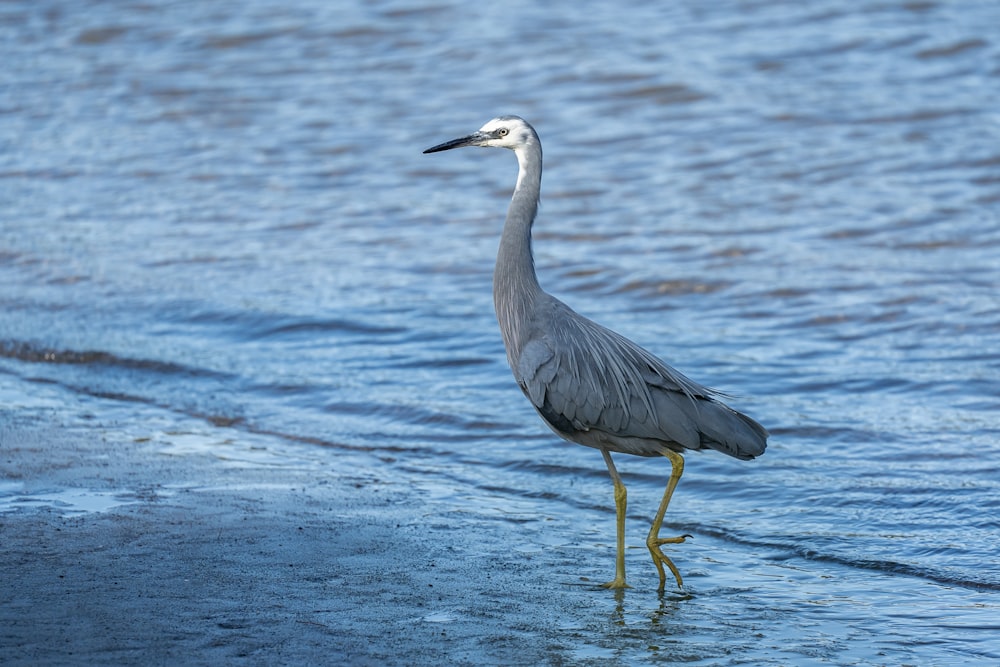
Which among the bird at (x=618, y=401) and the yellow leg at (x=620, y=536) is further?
the bird at (x=618, y=401)

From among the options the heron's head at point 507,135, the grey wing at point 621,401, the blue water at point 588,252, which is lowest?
the blue water at point 588,252

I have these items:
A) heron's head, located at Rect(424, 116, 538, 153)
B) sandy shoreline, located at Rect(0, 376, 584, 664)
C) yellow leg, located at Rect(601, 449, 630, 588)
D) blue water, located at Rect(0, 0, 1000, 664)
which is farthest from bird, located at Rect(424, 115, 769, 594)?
heron's head, located at Rect(424, 116, 538, 153)

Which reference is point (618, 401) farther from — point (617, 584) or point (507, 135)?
point (507, 135)

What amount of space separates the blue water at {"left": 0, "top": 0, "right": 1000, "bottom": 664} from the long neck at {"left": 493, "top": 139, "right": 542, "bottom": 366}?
973 millimetres

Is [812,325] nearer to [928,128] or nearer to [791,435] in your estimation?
[791,435]

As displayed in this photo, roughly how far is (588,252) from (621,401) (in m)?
5.99

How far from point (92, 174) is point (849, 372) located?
9.14 meters

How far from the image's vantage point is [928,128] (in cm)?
1394

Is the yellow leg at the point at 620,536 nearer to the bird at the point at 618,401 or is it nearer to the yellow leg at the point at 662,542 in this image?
the bird at the point at 618,401

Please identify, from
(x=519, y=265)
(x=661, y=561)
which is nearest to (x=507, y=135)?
(x=519, y=265)

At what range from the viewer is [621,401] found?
18.8ft

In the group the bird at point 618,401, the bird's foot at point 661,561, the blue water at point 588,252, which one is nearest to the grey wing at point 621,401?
the bird at point 618,401

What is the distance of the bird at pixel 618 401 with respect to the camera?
5.70 metres

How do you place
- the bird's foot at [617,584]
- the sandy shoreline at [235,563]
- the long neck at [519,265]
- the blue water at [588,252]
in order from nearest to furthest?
the sandy shoreline at [235,563]
the bird's foot at [617,584]
the long neck at [519,265]
the blue water at [588,252]
